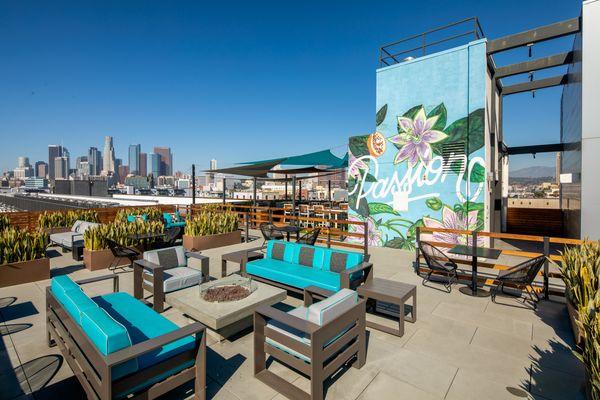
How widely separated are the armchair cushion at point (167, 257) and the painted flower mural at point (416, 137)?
6.77 meters

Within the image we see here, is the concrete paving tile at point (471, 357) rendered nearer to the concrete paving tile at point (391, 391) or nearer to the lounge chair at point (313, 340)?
the concrete paving tile at point (391, 391)

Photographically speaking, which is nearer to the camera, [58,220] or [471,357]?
[471,357]

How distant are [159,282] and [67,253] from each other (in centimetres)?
580

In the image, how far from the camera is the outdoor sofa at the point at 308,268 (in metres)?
4.38

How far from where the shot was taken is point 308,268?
202 inches

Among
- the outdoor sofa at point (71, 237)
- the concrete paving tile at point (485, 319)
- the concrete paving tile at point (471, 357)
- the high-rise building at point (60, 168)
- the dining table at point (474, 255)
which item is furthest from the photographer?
the high-rise building at point (60, 168)

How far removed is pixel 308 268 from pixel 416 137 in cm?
585

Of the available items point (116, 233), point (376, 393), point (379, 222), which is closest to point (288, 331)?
point (376, 393)

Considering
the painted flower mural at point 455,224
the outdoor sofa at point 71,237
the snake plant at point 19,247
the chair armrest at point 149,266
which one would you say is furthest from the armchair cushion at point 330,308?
the outdoor sofa at point 71,237

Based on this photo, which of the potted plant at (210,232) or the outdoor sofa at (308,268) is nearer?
the outdoor sofa at (308,268)

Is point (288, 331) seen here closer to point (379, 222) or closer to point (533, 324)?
point (533, 324)

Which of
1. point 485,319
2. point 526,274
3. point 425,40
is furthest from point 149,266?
point 425,40

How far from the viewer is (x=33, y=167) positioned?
617ft

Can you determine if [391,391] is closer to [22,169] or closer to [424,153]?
[424,153]
